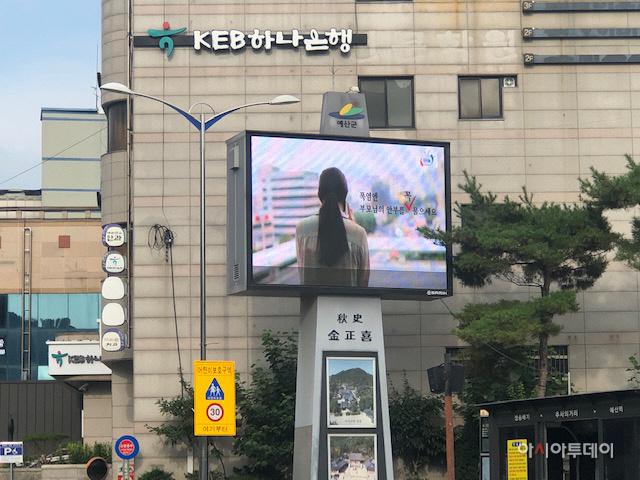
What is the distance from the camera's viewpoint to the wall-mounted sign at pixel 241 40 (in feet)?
156

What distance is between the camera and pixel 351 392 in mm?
38094

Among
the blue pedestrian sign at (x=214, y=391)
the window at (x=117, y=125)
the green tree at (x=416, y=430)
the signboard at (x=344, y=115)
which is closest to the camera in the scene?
the blue pedestrian sign at (x=214, y=391)

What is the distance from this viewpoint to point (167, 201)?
47.1m

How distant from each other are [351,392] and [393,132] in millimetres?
12553

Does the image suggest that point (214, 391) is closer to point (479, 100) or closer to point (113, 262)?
point (113, 262)

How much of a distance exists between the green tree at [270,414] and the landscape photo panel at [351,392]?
18.7ft

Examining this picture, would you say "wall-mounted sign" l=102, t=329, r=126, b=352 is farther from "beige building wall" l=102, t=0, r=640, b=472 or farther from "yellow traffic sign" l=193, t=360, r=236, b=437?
"yellow traffic sign" l=193, t=360, r=236, b=437

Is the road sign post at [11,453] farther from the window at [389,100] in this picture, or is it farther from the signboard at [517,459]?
the window at [389,100]

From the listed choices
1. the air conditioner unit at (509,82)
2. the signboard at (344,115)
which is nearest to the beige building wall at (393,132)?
the air conditioner unit at (509,82)

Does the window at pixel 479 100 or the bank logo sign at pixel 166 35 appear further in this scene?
the window at pixel 479 100

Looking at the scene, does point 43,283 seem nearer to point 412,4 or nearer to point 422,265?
point 412,4

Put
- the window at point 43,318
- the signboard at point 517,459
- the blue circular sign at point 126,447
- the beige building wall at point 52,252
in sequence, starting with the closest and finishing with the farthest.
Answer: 1. the signboard at point 517,459
2. the blue circular sign at point 126,447
3. the beige building wall at point 52,252
4. the window at point 43,318

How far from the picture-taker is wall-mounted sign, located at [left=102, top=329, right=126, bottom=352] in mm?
48500

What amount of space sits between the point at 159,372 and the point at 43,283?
37.9 m
